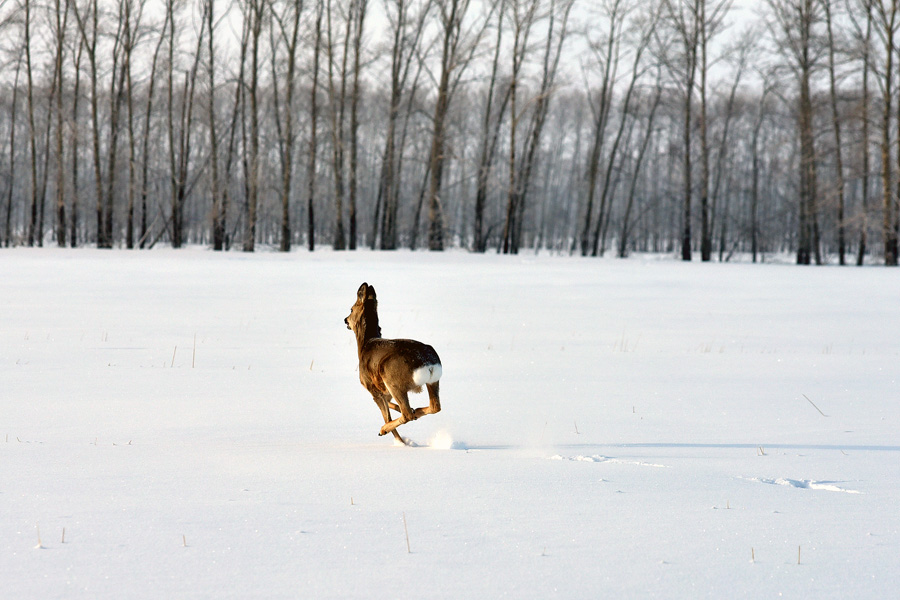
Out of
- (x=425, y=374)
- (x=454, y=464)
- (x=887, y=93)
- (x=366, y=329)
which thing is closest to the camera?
(x=425, y=374)

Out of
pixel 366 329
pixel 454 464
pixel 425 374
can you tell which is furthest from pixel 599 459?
pixel 366 329

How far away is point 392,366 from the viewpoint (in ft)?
12.4

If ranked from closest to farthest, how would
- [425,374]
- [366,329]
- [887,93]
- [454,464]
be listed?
[425,374], [454,464], [366,329], [887,93]

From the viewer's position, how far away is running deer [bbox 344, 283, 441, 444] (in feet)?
12.2

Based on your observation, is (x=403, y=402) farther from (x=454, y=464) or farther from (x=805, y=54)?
A: (x=805, y=54)

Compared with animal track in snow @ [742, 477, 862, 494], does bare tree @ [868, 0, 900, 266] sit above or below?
above

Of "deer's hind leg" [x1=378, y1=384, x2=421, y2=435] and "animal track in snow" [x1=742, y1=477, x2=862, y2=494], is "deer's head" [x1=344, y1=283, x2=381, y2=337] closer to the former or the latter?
"deer's hind leg" [x1=378, y1=384, x2=421, y2=435]

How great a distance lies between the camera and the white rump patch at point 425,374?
3.70 m

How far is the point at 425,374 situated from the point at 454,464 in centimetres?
54

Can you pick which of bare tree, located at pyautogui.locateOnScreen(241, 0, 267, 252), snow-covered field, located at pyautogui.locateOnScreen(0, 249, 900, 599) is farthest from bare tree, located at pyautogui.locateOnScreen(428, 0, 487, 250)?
snow-covered field, located at pyautogui.locateOnScreen(0, 249, 900, 599)

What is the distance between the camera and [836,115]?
28859 mm

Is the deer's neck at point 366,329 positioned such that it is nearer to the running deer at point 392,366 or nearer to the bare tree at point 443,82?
the running deer at point 392,366

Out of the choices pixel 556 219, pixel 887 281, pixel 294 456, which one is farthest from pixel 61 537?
pixel 556 219

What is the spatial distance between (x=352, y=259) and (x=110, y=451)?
20.7m
